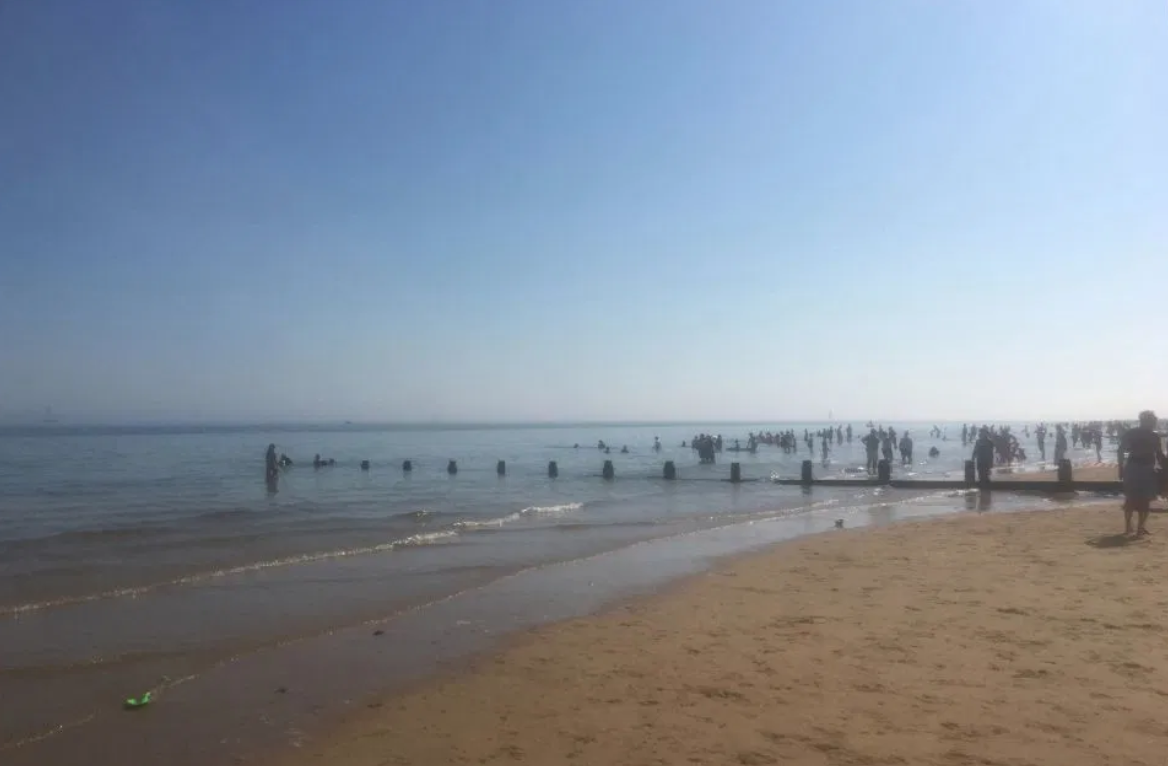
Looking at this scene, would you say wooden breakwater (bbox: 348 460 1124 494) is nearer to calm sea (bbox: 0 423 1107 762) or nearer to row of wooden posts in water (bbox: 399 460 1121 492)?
row of wooden posts in water (bbox: 399 460 1121 492)

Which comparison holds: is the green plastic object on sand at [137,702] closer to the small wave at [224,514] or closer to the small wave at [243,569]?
the small wave at [243,569]

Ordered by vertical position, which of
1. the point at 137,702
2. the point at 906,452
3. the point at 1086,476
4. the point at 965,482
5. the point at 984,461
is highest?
the point at 984,461

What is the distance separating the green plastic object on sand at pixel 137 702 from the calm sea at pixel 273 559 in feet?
0.36

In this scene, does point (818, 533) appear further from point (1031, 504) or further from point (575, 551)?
point (1031, 504)

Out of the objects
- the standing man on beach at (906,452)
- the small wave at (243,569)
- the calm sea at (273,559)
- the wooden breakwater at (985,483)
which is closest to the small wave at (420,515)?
the calm sea at (273,559)

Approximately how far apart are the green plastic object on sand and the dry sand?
2219 mm

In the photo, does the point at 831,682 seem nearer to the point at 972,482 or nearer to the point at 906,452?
the point at 972,482

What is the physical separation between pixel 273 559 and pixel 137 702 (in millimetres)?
8697

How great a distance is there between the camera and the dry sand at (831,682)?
5.30m

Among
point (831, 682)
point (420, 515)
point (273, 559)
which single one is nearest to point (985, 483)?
point (420, 515)

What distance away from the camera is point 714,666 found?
7395 millimetres

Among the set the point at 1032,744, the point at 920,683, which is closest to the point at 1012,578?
the point at 920,683

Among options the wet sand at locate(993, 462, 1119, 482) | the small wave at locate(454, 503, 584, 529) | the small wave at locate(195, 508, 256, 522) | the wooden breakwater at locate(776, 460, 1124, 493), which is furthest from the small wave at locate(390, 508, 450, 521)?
the wet sand at locate(993, 462, 1119, 482)

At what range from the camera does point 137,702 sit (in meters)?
7.16
